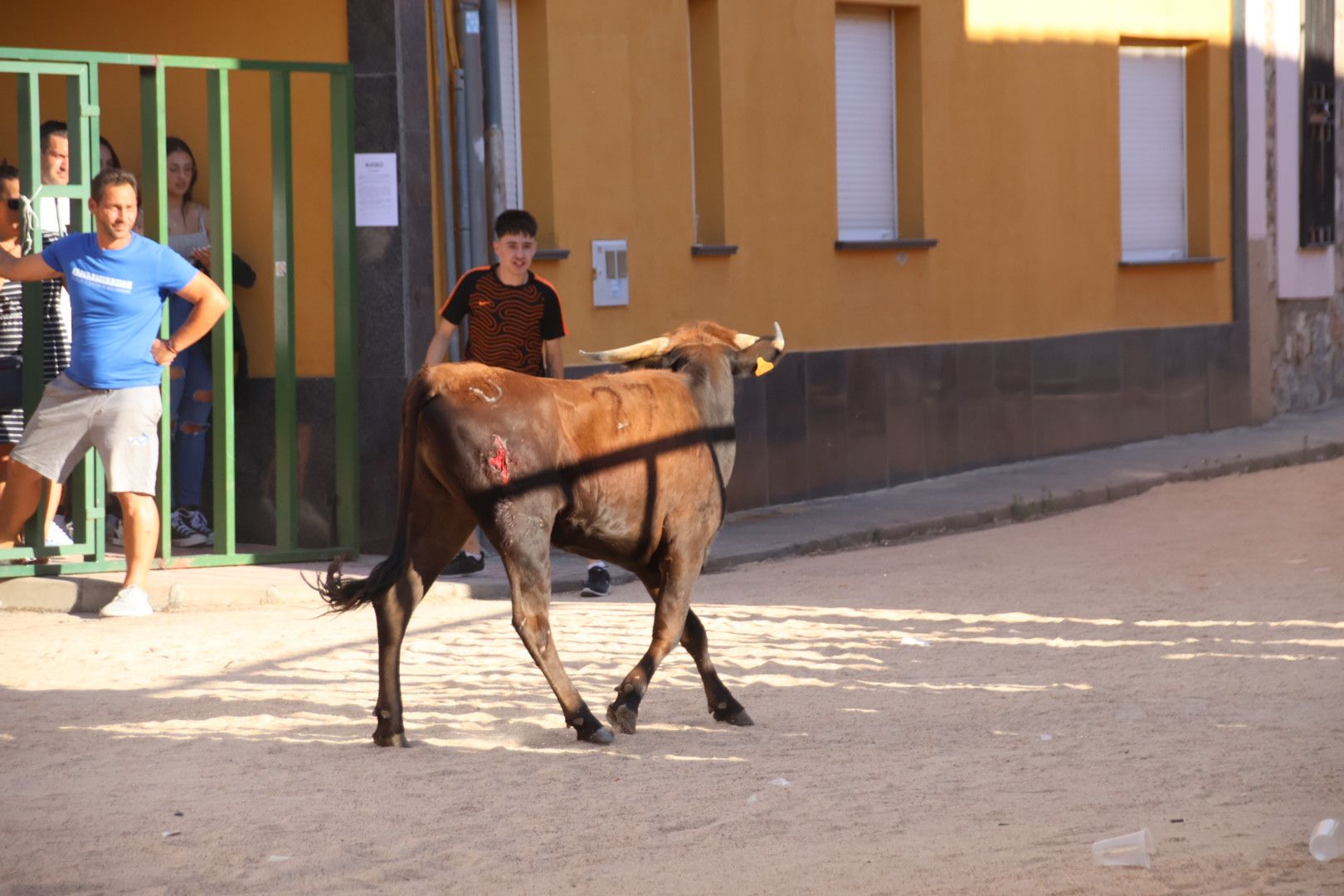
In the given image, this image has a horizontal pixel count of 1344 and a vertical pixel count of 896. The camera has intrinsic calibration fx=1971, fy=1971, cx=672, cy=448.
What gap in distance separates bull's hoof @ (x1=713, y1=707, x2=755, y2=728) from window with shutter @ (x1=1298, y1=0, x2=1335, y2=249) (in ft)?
44.2

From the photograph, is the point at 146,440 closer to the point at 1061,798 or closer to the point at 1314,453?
the point at 1061,798

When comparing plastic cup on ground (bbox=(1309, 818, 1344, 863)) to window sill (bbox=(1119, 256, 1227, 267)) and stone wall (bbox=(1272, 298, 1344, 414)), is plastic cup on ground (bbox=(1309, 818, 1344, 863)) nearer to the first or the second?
window sill (bbox=(1119, 256, 1227, 267))

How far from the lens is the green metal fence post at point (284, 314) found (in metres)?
10.6

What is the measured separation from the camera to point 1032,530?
1247 cm

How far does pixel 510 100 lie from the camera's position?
1237 cm

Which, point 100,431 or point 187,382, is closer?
point 100,431

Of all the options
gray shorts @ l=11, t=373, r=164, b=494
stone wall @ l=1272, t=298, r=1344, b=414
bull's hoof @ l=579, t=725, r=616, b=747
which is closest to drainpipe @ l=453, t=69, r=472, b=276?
gray shorts @ l=11, t=373, r=164, b=494

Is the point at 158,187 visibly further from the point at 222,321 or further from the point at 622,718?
the point at 622,718

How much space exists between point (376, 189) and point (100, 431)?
2.26 m

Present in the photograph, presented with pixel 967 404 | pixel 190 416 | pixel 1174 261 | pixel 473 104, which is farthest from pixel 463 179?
pixel 1174 261

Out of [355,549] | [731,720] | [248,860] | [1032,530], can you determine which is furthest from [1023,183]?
[248,860]

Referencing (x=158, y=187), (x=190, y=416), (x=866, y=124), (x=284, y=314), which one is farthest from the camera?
(x=866, y=124)

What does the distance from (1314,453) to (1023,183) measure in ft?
10.9

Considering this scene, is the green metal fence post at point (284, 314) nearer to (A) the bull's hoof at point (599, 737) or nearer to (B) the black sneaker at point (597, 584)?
(B) the black sneaker at point (597, 584)
